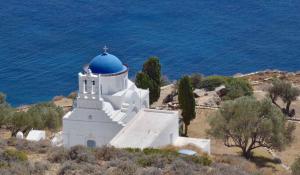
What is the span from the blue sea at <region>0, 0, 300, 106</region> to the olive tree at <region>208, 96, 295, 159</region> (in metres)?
30.1

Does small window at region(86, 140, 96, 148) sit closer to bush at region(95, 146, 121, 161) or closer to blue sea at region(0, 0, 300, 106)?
bush at region(95, 146, 121, 161)

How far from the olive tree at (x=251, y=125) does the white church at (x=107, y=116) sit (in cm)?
190

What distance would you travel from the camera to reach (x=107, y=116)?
30.5 metres

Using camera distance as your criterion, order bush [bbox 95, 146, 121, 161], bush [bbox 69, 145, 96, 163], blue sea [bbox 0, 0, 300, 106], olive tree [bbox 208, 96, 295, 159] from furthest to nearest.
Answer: blue sea [bbox 0, 0, 300, 106] < olive tree [bbox 208, 96, 295, 159] < bush [bbox 95, 146, 121, 161] < bush [bbox 69, 145, 96, 163]

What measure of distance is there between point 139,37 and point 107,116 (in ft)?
146

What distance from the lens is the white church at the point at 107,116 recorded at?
3050 centimetres

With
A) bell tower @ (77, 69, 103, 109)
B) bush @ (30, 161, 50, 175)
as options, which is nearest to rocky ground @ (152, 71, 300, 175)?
bell tower @ (77, 69, 103, 109)

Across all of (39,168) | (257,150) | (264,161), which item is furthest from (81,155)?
(257,150)

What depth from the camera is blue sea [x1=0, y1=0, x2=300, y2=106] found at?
66.1m

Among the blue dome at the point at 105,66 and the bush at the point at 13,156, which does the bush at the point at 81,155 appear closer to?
the bush at the point at 13,156

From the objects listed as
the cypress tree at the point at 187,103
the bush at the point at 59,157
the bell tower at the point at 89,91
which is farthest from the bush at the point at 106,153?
the cypress tree at the point at 187,103

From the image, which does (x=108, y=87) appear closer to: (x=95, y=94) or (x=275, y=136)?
(x=95, y=94)

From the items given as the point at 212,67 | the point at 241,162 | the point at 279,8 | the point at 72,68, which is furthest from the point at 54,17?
the point at 241,162

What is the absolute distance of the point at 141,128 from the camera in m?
30.7
